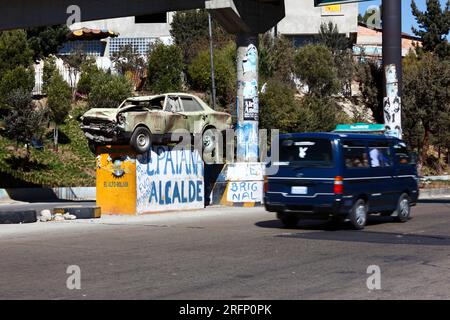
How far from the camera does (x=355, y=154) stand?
1577cm

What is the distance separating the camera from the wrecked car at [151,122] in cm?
2050

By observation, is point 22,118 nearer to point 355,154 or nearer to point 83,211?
point 83,211

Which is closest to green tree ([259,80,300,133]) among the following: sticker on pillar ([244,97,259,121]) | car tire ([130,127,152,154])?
sticker on pillar ([244,97,259,121])

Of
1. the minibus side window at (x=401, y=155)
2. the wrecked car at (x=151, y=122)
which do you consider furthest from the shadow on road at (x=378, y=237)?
the wrecked car at (x=151, y=122)

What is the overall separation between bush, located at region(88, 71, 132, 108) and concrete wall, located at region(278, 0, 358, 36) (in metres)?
27.2

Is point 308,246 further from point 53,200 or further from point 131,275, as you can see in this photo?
point 53,200

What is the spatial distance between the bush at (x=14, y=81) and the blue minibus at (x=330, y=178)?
27.6 meters

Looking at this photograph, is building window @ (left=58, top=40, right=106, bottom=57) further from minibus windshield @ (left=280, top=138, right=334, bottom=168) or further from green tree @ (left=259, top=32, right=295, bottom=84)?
minibus windshield @ (left=280, top=138, right=334, bottom=168)

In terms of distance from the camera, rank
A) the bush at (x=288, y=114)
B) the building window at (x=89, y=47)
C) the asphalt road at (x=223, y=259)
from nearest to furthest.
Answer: the asphalt road at (x=223, y=259), the bush at (x=288, y=114), the building window at (x=89, y=47)

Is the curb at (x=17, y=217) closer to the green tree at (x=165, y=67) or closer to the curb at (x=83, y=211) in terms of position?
the curb at (x=83, y=211)

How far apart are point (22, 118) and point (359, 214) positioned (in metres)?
24.8

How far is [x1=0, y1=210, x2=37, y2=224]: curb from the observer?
17.5m
